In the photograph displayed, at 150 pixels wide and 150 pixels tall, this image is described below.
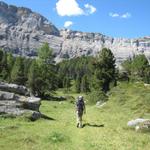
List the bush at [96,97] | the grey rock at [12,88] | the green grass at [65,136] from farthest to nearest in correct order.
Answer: the bush at [96,97], the grey rock at [12,88], the green grass at [65,136]

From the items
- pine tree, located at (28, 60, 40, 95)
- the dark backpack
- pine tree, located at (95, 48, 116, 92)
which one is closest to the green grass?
the dark backpack

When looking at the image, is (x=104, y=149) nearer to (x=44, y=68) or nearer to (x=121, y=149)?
(x=121, y=149)

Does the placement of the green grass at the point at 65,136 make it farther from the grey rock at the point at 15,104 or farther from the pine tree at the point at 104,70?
the pine tree at the point at 104,70

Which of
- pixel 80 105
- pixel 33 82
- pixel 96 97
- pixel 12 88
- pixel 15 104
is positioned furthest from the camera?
pixel 33 82

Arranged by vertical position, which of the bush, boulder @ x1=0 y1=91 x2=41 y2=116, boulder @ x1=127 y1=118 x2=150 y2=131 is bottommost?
the bush

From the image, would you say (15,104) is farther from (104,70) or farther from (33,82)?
(33,82)

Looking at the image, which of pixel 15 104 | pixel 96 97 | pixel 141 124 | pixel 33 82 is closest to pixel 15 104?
pixel 15 104

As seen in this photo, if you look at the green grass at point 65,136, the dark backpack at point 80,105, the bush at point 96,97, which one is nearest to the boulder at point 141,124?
the green grass at point 65,136

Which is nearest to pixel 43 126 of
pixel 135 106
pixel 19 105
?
pixel 19 105

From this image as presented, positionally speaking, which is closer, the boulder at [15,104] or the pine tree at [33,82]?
the boulder at [15,104]

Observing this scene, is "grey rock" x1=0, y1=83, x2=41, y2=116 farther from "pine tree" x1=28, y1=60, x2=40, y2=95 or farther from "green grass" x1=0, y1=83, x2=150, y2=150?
"pine tree" x1=28, y1=60, x2=40, y2=95

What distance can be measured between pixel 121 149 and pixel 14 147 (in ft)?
19.3

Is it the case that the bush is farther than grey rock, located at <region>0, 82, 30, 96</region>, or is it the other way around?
the bush

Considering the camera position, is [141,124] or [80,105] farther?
[80,105]
